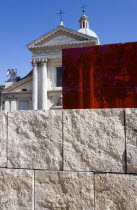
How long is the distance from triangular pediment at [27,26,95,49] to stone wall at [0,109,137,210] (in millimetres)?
25711

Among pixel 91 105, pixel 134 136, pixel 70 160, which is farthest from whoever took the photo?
pixel 91 105

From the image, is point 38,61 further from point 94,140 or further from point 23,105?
point 94,140

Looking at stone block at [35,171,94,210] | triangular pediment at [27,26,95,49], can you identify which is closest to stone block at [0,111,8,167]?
stone block at [35,171,94,210]

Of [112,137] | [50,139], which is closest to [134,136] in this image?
[112,137]

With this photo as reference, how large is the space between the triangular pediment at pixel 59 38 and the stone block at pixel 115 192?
26.0 m

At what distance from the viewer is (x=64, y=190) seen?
2.15 metres

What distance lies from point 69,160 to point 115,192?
508mm

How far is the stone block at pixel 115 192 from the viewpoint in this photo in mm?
1975

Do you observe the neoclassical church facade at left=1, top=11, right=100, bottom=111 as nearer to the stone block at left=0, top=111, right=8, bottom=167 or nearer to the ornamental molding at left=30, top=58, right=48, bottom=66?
the ornamental molding at left=30, top=58, right=48, bottom=66

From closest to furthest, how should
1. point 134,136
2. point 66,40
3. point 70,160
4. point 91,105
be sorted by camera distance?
point 134,136 → point 70,160 → point 91,105 → point 66,40

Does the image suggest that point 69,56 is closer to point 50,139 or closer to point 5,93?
point 50,139

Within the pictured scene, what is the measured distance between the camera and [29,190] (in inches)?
88.5

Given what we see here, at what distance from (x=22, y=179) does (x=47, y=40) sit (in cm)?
2735

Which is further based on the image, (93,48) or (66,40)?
(66,40)
